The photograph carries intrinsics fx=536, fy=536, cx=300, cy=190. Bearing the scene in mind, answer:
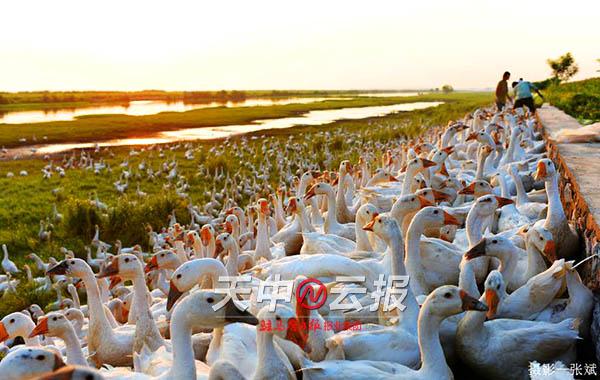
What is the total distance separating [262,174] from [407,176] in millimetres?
11250

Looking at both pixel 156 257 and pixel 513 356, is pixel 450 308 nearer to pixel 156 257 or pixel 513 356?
pixel 513 356

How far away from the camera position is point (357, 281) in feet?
15.4

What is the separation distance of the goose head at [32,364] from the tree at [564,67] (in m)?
46.5

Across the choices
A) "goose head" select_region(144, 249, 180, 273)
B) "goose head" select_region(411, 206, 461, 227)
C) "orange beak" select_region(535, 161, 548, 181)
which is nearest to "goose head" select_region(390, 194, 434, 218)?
"goose head" select_region(411, 206, 461, 227)

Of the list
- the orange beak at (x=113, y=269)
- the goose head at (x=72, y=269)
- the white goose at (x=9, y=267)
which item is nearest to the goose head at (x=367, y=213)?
the orange beak at (x=113, y=269)

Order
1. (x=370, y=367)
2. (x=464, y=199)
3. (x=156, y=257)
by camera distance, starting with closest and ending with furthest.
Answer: (x=370, y=367)
(x=156, y=257)
(x=464, y=199)

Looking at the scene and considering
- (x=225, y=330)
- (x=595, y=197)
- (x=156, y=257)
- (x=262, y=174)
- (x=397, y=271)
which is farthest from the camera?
(x=262, y=174)

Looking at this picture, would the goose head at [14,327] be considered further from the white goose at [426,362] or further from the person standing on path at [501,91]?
the person standing on path at [501,91]

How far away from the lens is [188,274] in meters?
4.14

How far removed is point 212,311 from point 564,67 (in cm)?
4762

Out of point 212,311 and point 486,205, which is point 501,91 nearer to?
point 486,205

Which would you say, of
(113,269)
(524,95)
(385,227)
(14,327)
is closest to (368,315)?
(385,227)

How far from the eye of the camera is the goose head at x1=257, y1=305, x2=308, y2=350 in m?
3.29

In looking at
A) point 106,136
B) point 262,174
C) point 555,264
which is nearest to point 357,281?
point 555,264
